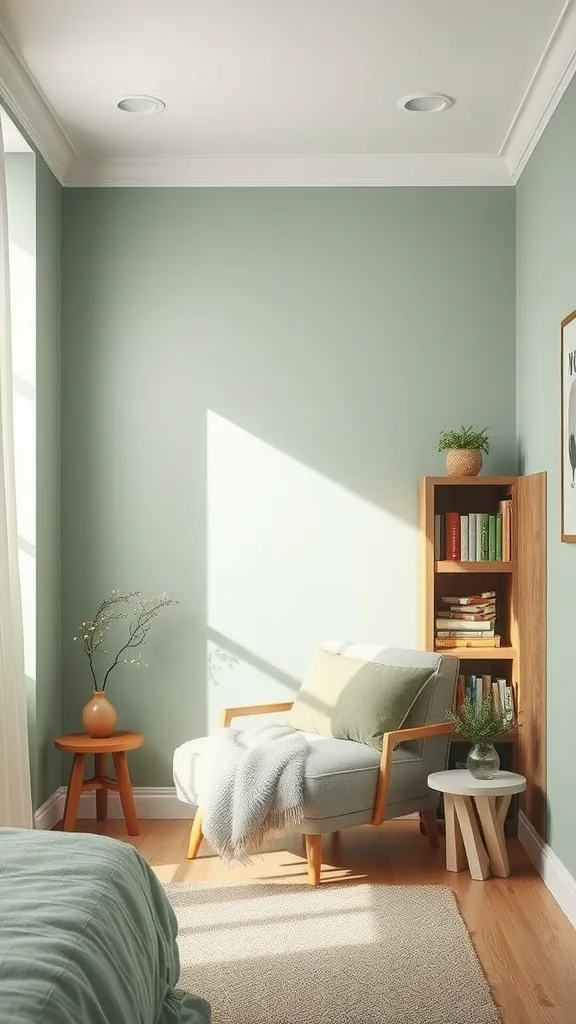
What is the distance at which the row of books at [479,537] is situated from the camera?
4617 mm

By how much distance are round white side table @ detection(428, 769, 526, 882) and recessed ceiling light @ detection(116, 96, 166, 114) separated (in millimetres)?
2985

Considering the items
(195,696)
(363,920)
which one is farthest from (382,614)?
(363,920)

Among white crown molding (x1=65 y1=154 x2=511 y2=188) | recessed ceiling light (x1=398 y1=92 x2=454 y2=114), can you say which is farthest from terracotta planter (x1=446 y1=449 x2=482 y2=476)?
recessed ceiling light (x1=398 y1=92 x2=454 y2=114)

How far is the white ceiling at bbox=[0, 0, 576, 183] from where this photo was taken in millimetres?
3488

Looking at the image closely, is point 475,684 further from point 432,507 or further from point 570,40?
point 570,40

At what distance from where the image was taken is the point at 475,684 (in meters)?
4.66

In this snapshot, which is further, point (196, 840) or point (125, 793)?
point (125, 793)

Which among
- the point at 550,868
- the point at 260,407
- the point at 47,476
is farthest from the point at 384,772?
the point at 47,476

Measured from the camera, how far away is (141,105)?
14.0ft

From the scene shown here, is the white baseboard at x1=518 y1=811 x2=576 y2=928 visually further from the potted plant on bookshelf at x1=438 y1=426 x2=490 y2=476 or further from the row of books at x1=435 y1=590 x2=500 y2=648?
the potted plant on bookshelf at x1=438 y1=426 x2=490 y2=476

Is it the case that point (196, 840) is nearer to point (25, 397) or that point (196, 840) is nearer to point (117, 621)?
point (117, 621)

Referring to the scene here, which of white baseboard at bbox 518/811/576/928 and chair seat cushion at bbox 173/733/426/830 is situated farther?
chair seat cushion at bbox 173/733/426/830

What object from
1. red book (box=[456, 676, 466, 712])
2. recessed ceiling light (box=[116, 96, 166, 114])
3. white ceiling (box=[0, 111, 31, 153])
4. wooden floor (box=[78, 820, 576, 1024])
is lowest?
wooden floor (box=[78, 820, 576, 1024])

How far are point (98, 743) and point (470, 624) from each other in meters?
1.74
